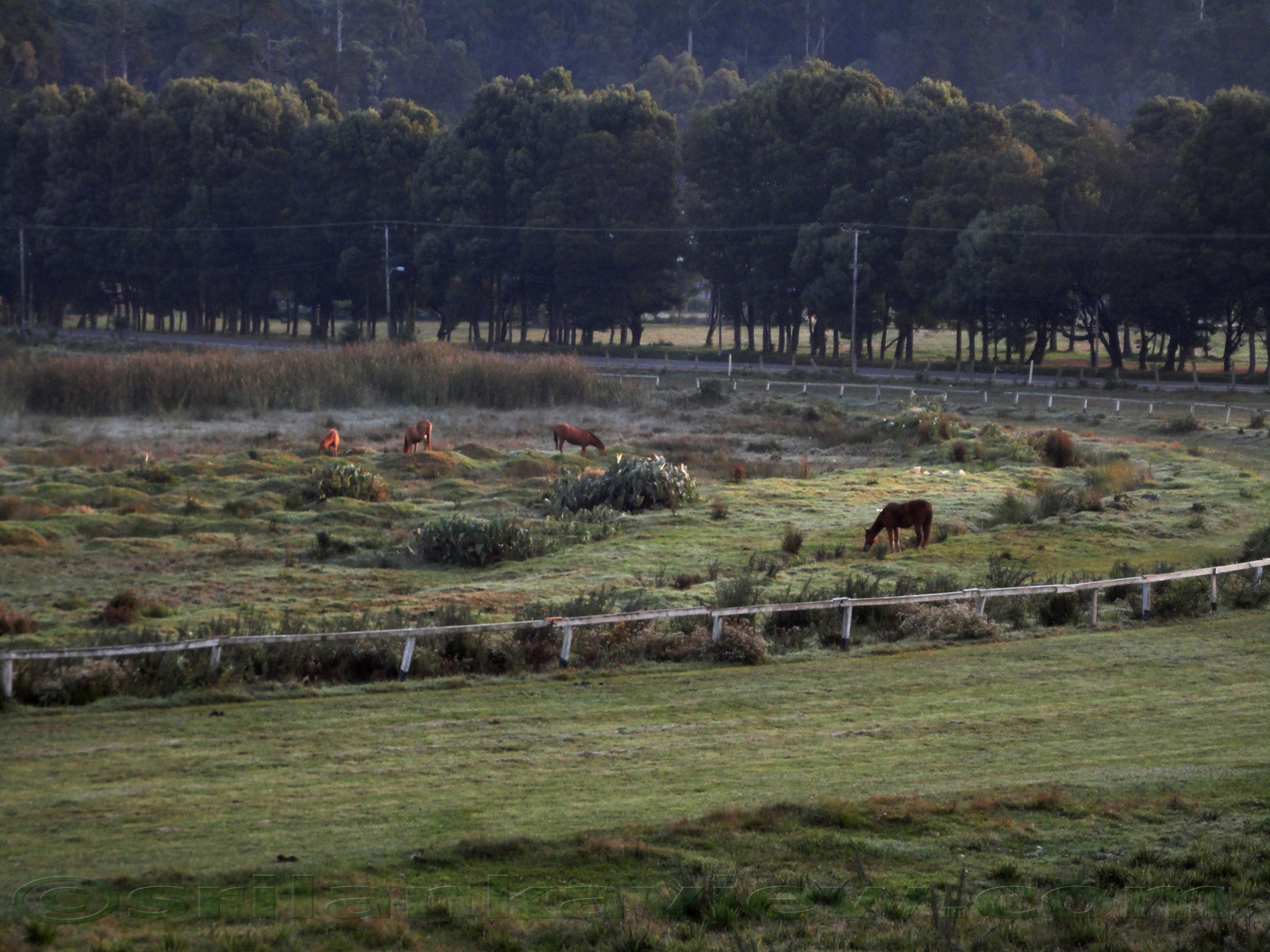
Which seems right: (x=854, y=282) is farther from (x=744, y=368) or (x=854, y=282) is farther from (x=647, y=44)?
(x=647, y=44)

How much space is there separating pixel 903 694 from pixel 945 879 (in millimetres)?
5538

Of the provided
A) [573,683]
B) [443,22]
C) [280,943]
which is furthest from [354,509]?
[443,22]

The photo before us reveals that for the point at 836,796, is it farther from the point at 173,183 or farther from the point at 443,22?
the point at 443,22

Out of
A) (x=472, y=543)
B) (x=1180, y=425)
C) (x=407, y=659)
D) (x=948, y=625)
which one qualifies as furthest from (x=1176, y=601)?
(x=1180, y=425)

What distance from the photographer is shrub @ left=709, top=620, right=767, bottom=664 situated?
636 inches

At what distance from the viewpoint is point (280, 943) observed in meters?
7.79

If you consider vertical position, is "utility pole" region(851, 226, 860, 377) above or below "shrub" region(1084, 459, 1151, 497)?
above

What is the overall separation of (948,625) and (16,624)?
11.9 metres

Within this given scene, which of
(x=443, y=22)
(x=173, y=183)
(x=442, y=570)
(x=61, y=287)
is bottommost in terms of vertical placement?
(x=442, y=570)

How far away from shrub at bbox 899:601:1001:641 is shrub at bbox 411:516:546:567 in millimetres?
8356

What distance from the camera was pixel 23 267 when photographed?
93.7 metres

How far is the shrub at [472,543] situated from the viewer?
2389 centimetres

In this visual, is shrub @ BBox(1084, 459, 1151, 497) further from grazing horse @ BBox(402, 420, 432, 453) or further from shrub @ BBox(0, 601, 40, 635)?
shrub @ BBox(0, 601, 40, 635)

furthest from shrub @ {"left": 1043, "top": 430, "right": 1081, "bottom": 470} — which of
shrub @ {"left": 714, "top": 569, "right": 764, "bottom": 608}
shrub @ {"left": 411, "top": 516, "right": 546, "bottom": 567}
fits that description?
shrub @ {"left": 714, "top": 569, "right": 764, "bottom": 608}
